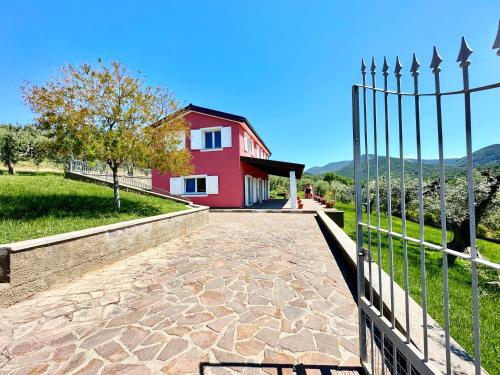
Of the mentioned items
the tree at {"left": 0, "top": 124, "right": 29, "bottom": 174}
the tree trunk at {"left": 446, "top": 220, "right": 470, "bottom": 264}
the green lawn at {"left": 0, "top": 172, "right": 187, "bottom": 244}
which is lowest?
the tree trunk at {"left": 446, "top": 220, "right": 470, "bottom": 264}

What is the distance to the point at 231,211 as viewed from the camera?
575 inches

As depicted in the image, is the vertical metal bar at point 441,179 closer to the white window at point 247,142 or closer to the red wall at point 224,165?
the red wall at point 224,165

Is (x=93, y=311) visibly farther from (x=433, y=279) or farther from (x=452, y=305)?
(x=433, y=279)

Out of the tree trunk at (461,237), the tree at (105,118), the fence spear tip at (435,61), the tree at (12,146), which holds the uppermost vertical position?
the tree at (12,146)

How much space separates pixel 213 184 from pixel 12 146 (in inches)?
934

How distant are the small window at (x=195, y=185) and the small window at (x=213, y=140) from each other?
7.55ft

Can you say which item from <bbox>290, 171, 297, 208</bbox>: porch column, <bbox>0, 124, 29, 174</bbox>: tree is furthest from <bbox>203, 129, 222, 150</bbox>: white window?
<bbox>0, 124, 29, 174</bbox>: tree

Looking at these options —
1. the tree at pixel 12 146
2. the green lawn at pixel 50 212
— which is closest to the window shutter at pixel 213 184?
the green lawn at pixel 50 212

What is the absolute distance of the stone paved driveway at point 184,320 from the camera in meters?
2.39

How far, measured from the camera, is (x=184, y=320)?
306cm

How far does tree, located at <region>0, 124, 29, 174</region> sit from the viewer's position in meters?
24.3

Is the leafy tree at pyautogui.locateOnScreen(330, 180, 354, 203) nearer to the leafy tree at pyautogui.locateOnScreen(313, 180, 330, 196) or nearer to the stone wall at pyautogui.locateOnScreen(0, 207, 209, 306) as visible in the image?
the leafy tree at pyautogui.locateOnScreen(313, 180, 330, 196)

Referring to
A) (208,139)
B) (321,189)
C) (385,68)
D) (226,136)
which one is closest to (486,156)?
(385,68)

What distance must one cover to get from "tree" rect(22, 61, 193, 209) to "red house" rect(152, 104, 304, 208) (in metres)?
6.80
